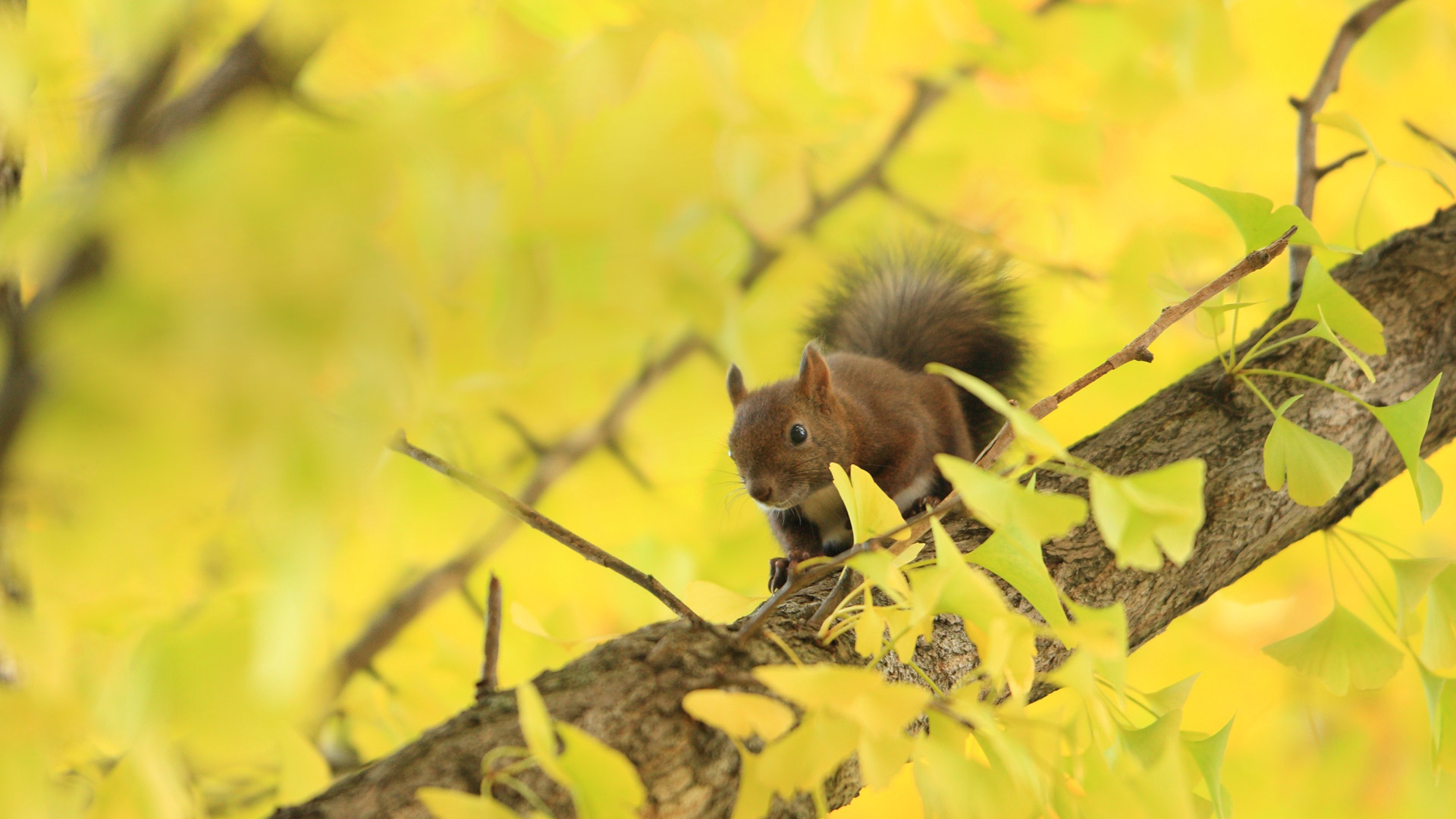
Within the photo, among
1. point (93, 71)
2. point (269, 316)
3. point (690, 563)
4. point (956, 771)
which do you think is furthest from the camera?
point (690, 563)

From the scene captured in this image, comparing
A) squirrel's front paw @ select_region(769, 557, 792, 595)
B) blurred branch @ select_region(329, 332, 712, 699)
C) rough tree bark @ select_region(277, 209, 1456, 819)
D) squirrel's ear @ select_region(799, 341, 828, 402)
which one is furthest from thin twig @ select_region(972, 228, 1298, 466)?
blurred branch @ select_region(329, 332, 712, 699)

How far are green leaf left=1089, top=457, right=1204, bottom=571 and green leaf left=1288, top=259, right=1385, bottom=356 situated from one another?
0.59m

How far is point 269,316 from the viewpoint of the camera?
68 cm

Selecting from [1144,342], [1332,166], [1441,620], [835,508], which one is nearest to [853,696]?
[1144,342]

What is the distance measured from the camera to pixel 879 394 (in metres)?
2.79

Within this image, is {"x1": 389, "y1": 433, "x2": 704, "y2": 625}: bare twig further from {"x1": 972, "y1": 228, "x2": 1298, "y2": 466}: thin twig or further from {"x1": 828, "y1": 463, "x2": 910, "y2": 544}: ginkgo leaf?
{"x1": 972, "y1": 228, "x2": 1298, "y2": 466}: thin twig

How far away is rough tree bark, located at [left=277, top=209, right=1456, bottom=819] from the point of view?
113cm

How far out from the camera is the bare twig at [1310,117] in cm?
206

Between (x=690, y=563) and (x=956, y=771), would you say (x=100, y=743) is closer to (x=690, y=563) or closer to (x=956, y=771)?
(x=690, y=563)

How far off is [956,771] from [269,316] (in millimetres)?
700

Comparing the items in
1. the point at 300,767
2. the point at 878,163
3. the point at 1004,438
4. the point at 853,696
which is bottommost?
the point at 853,696

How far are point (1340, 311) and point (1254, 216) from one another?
0.16 m

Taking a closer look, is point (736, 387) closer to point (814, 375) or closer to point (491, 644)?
point (814, 375)

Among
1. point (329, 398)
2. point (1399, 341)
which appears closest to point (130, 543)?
point (329, 398)
